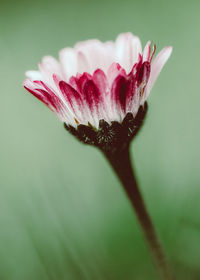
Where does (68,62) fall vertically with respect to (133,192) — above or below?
above

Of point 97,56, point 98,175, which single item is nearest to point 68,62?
point 97,56

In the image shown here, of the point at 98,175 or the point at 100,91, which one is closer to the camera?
the point at 100,91

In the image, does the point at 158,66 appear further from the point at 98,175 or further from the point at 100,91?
the point at 98,175

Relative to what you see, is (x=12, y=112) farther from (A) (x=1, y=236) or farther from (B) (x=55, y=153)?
(A) (x=1, y=236)

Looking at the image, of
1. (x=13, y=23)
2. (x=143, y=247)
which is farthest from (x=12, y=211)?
(x=13, y=23)

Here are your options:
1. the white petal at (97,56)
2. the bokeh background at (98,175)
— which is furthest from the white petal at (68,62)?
the bokeh background at (98,175)

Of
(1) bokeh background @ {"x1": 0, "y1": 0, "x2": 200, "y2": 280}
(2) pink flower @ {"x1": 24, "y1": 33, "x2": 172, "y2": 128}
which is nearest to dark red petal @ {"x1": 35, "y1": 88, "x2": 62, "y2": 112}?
(2) pink flower @ {"x1": 24, "y1": 33, "x2": 172, "y2": 128}

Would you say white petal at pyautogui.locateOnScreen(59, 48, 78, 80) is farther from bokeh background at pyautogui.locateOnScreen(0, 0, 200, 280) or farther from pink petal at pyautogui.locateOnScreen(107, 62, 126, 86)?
bokeh background at pyautogui.locateOnScreen(0, 0, 200, 280)

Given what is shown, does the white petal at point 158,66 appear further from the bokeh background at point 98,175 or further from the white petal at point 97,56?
the bokeh background at point 98,175
